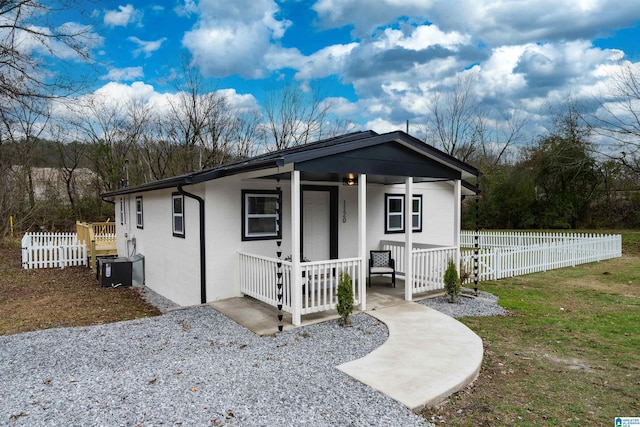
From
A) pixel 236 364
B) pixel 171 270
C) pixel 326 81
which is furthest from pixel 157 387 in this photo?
pixel 326 81

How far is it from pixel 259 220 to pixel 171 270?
2.77m

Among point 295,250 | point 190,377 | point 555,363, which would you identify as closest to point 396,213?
point 295,250

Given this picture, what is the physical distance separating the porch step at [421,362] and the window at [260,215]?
9.92ft

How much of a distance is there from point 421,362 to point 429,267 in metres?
3.66

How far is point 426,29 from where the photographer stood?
14602 mm

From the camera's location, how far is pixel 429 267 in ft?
25.9

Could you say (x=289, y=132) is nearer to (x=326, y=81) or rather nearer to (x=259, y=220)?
(x=326, y=81)

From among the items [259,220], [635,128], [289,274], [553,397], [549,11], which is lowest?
[553,397]

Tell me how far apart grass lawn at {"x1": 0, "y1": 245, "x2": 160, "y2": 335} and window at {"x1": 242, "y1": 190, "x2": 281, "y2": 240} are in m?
2.79

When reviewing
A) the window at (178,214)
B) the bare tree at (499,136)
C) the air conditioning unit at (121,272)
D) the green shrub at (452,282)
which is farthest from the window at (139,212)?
the bare tree at (499,136)

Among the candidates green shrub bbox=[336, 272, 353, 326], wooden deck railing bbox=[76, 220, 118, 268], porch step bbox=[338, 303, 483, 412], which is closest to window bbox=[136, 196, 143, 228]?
wooden deck railing bbox=[76, 220, 118, 268]

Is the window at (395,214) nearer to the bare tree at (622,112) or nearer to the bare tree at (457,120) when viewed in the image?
the bare tree at (622,112)

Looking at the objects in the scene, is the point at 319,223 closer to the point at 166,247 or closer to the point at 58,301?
the point at 166,247

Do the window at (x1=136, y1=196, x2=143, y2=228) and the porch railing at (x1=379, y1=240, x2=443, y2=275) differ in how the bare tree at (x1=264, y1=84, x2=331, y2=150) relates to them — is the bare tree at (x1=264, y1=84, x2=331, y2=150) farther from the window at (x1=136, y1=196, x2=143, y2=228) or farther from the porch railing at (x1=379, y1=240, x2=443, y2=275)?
the porch railing at (x1=379, y1=240, x2=443, y2=275)
